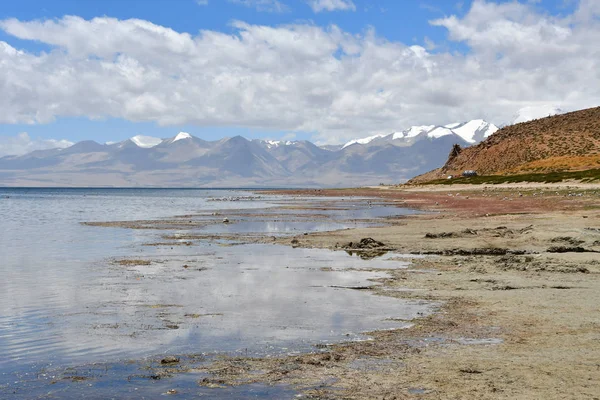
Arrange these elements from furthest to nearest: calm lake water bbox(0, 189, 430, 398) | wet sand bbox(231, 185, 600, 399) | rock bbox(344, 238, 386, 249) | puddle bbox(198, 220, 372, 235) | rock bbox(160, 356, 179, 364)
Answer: puddle bbox(198, 220, 372, 235)
rock bbox(344, 238, 386, 249)
calm lake water bbox(0, 189, 430, 398)
rock bbox(160, 356, 179, 364)
wet sand bbox(231, 185, 600, 399)

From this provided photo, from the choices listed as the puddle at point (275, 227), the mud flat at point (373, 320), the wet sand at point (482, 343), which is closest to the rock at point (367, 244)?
the mud flat at point (373, 320)

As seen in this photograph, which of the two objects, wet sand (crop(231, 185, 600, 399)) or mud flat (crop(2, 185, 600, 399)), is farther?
mud flat (crop(2, 185, 600, 399))

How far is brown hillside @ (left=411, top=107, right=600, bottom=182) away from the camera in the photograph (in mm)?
133125

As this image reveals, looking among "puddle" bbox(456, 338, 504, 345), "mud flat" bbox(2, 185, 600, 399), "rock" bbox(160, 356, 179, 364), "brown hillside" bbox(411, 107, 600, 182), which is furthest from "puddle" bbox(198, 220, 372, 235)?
"brown hillside" bbox(411, 107, 600, 182)

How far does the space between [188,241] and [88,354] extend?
77.1ft

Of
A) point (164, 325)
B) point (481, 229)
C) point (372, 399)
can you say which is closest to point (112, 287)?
point (164, 325)

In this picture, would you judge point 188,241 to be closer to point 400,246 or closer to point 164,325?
point 400,246

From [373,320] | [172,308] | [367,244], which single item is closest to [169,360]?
[172,308]

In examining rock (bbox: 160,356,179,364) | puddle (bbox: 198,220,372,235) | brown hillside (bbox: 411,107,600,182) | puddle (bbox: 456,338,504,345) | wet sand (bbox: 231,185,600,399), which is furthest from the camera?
brown hillside (bbox: 411,107,600,182)

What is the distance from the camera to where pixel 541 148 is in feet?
519

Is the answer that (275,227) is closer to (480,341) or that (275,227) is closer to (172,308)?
(172,308)

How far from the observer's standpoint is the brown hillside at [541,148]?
437 ft

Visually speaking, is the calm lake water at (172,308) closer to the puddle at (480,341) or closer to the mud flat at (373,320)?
the mud flat at (373,320)

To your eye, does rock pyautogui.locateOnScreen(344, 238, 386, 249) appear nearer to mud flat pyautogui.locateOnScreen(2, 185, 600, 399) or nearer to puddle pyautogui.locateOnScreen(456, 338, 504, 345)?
mud flat pyautogui.locateOnScreen(2, 185, 600, 399)
